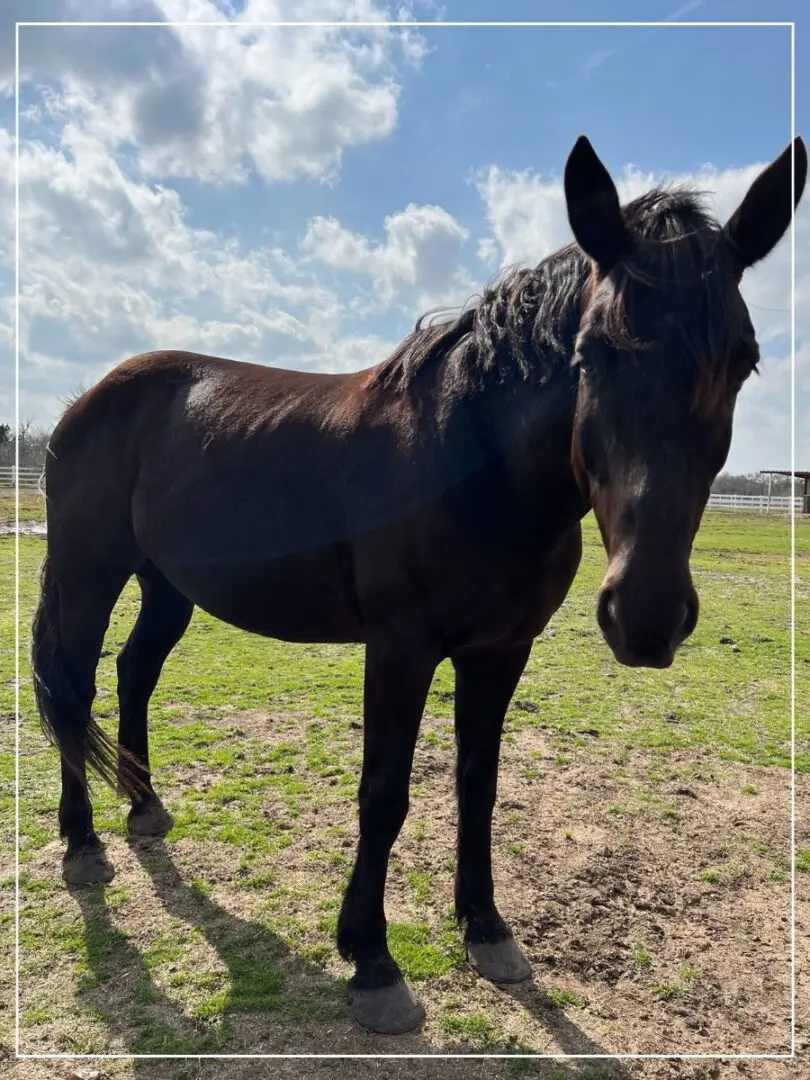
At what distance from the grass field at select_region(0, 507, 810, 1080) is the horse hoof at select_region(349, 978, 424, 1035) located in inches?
1.6

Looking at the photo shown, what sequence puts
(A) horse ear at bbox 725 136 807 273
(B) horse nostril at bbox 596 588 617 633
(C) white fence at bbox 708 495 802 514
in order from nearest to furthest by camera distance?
(B) horse nostril at bbox 596 588 617 633
(A) horse ear at bbox 725 136 807 273
(C) white fence at bbox 708 495 802 514

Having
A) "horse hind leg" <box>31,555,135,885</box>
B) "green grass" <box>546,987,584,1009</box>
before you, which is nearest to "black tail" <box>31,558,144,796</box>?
"horse hind leg" <box>31,555,135,885</box>

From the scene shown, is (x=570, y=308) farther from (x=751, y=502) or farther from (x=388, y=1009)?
(x=751, y=502)

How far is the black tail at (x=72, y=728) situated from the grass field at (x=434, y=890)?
418 mm

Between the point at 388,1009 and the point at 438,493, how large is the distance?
1.76 meters

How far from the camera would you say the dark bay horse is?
1662 mm

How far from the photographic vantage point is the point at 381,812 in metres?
2.44

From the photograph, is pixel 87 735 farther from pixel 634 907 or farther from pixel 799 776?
pixel 799 776

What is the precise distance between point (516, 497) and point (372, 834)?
130 cm

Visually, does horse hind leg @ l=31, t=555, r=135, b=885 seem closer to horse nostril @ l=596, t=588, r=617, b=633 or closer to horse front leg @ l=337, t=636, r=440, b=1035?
horse front leg @ l=337, t=636, r=440, b=1035

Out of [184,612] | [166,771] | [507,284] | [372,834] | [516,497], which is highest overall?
[507,284]

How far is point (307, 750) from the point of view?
4.62 m

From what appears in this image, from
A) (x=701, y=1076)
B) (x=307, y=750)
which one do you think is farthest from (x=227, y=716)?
(x=701, y=1076)

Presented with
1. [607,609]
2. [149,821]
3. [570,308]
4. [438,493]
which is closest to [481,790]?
[438,493]
